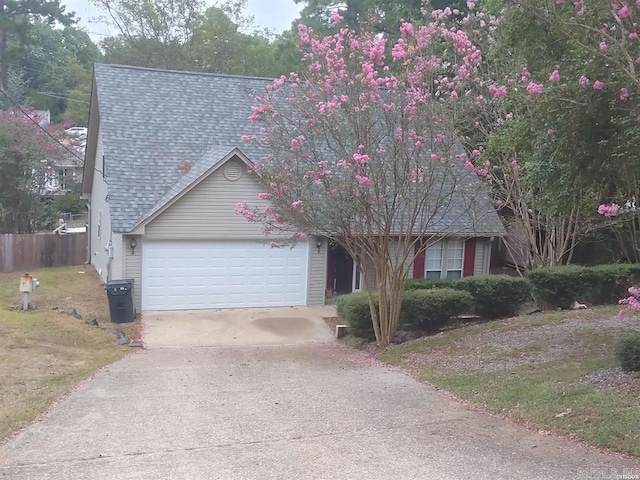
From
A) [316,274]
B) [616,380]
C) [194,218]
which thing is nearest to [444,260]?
[316,274]

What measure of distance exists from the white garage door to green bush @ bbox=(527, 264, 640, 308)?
651cm

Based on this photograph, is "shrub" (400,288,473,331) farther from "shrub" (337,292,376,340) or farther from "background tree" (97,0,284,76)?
"background tree" (97,0,284,76)

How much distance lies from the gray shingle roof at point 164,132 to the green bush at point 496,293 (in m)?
1.55

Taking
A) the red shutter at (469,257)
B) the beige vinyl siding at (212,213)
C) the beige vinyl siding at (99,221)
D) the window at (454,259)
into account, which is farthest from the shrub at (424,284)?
the beige vinyl siding at (99,221)

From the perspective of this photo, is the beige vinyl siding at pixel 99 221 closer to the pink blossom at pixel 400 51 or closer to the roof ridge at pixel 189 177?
the roof ridge at pixel 189 177

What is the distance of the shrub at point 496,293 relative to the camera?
14.2 metres

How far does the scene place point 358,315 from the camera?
13.3 metres

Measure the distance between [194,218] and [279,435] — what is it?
35.4 ft

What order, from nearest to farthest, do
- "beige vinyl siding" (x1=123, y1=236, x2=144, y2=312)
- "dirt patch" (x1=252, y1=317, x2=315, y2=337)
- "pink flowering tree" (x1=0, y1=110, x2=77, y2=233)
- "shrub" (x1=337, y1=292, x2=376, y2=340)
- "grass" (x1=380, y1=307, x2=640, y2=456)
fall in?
"grass" (x1=380, y1=307, x2=640, y2=456) → "shrub" (x1=337, y1=292, x2=376, y2=340) → "dirt patch" (x1=252, y1=317, x2=315, y2=337) → "beige vinyl siding" (x1=123, y1=236, x2=144, y2=312) → "pink flowering tree" (x1=0, y1=110, x2=77, y2=233)

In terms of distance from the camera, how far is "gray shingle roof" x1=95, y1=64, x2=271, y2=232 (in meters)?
17.0

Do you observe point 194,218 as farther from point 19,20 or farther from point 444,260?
point 19,20

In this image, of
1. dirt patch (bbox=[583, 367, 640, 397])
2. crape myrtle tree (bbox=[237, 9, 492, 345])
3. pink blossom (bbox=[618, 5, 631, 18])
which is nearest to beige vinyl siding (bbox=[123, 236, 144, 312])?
crape myrtle tree (bbox=[237, 9, 492, 345])

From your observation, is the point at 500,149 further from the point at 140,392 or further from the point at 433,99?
the point at 140,392

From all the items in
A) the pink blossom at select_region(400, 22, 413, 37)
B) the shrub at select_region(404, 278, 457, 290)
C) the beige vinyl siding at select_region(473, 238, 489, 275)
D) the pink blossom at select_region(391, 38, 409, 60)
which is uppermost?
the pink blossom at select_region(400, 22, 413, 37)
